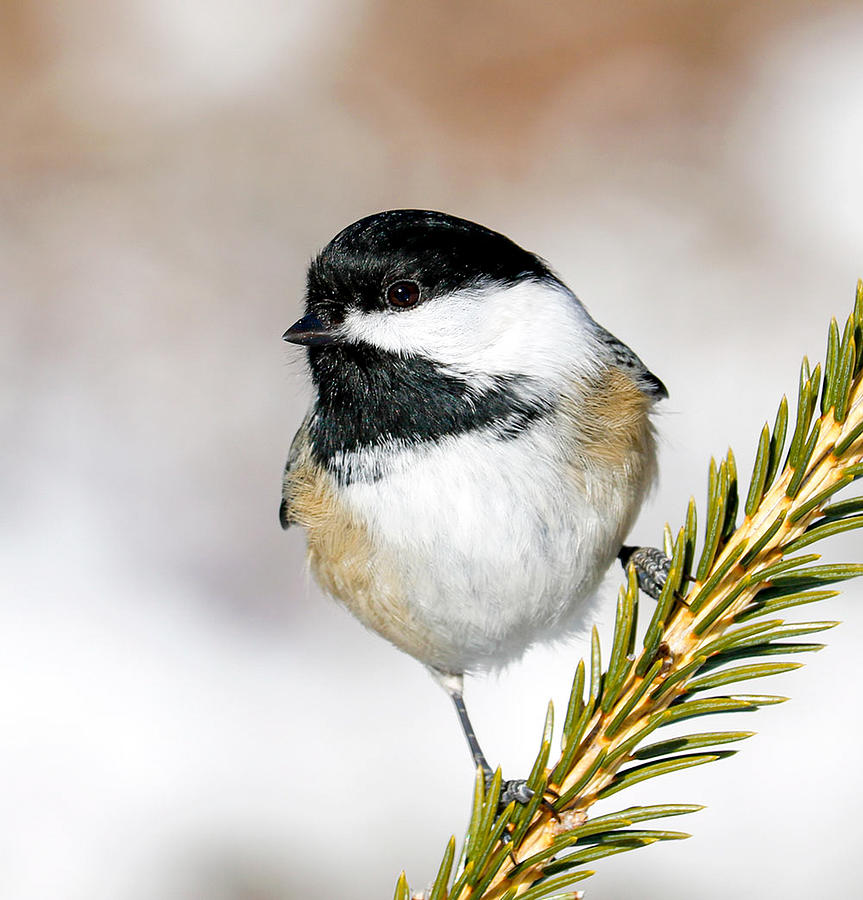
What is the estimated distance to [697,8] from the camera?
3.54 m

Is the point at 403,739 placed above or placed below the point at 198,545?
below

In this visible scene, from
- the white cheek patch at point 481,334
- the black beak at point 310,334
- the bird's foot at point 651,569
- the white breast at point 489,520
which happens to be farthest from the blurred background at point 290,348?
the black beak at point 310,334

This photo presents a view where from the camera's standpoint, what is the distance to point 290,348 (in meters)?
2.61

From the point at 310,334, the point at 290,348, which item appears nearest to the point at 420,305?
the point at 310,334

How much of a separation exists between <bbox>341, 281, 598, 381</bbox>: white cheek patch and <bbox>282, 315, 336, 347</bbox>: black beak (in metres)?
0.03

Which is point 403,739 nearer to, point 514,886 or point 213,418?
point 213,418

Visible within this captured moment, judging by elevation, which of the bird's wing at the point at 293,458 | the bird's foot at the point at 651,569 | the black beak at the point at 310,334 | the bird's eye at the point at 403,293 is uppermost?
the bird's eye at the point at 403,293

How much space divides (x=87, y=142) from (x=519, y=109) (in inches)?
61.8

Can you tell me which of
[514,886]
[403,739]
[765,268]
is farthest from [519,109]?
[514,886]

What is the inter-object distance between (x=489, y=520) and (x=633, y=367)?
1.48 ft

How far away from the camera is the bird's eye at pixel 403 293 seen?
54.5 inches

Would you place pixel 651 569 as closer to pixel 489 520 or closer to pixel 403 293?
pixel 489 520

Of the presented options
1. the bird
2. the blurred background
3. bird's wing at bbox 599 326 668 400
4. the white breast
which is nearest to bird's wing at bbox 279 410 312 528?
the bird

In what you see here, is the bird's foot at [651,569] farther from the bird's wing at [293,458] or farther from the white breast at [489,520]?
the bird's wing at [293,458]
